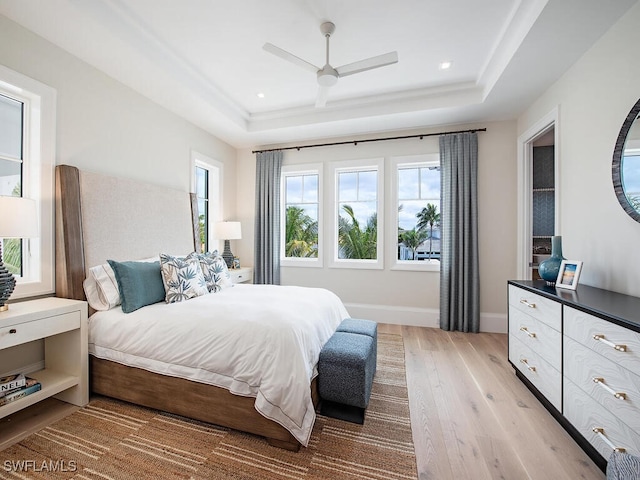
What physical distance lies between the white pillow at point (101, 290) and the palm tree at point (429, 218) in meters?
3.61

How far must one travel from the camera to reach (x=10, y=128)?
218cm

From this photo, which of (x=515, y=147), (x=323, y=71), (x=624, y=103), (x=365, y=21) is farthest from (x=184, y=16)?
(x=515, y=147)

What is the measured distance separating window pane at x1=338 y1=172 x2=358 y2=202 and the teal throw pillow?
2.83 metres

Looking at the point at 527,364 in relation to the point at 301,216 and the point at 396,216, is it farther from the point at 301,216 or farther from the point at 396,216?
the point at 301,216

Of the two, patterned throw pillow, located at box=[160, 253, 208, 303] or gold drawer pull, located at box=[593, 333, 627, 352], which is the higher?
patterned throw pillow, located at box=[160, 253, 208, 303]

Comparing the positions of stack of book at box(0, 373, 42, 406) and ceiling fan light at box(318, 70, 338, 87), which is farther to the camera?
ceiling fan light at box(318, 70, 338, 87)

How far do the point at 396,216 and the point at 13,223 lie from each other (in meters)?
3.76

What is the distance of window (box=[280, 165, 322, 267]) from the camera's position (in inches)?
177

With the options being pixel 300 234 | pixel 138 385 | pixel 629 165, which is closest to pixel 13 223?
pixel 138 385

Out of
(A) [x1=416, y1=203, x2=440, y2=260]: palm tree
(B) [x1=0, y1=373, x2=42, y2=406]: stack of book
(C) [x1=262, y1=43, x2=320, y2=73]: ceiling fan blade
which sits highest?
(C) [x1=262, y1=43, x2=320, y2=73]: ceiling fan blade

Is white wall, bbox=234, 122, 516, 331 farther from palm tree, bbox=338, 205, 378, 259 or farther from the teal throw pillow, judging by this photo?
the teal throw pillow

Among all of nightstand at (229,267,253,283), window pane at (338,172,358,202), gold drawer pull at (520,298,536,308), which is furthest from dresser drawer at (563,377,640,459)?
nightstand at (229,267,253,283)

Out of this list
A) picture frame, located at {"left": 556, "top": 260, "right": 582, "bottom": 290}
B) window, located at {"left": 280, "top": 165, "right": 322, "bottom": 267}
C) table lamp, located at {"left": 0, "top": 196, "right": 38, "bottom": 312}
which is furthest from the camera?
window, located at {"left": 280, "top": 165, "right": 322, "bottom": 267}

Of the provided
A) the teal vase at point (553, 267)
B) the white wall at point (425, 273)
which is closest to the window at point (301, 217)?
the white wall at point (425, 273)
